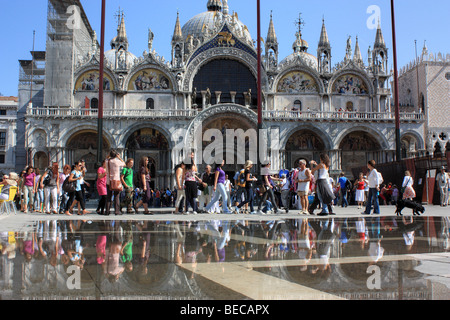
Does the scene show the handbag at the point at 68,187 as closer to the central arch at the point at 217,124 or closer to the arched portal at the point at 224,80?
the central arch at the point at 217,124

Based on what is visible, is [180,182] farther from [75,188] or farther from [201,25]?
[201,25]

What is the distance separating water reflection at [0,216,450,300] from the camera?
3289 mm

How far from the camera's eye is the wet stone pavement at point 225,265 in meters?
3.22

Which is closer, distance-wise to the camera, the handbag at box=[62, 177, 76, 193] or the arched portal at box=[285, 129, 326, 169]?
the handbag at box=[62, 177, 76, 193]

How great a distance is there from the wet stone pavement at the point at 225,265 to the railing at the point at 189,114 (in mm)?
25090

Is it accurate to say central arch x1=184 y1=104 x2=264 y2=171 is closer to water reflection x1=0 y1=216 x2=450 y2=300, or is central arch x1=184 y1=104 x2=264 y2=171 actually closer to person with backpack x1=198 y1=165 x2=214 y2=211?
person with backpack x1=198 y1=165 x2=214 y2=211

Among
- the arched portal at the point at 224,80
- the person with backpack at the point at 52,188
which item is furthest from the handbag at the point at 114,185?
the arched portal at the point at 224,80

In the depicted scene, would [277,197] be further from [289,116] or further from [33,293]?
[289,116]

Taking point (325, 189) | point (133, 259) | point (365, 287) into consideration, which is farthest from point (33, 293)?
point (325, 189)

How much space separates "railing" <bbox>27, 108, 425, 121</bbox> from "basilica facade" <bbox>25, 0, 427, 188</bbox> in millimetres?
74

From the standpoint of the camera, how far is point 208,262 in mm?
4457

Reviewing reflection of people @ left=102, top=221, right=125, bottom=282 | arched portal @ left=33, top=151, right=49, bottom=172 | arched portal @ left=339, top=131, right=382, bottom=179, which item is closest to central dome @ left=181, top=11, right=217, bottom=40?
arched portal @ left=339, top=131, right=382, bottom=179
